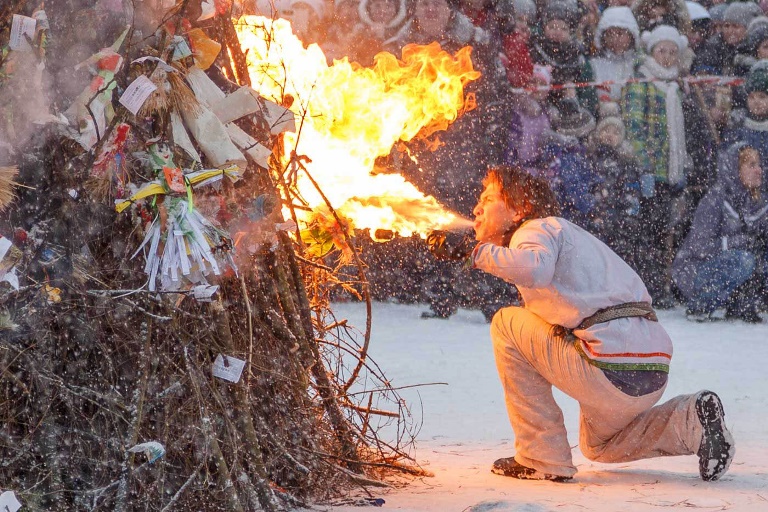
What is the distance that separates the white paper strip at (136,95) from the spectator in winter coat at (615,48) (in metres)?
6.36

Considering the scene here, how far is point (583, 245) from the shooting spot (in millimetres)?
4082

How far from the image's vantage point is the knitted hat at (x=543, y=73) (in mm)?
8797

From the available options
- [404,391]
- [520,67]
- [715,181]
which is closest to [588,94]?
[520,67]

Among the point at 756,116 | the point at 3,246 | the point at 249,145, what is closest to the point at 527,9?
the point at 756,116

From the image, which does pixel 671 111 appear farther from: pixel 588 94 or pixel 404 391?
pixel 404 391

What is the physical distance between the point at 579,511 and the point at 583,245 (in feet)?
3.46

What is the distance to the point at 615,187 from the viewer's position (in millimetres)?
8883

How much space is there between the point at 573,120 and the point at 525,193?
4798 millimetres

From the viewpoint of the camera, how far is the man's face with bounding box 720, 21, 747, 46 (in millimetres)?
8961

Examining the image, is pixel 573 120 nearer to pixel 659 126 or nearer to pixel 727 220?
pixel 659 126

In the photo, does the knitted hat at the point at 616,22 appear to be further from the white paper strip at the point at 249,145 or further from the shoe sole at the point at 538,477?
the white paper strip at the point at 249,145

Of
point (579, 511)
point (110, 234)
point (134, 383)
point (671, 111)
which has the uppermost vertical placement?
point (671, 111)

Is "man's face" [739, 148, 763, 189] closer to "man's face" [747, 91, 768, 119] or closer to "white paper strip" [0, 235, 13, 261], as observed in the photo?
"man's face" [747, 91, 768, 119]

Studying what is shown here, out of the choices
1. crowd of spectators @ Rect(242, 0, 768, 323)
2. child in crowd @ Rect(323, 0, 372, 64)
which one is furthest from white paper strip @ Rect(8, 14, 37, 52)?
child in crowd @ Rect(323, 0, 372, 64)
